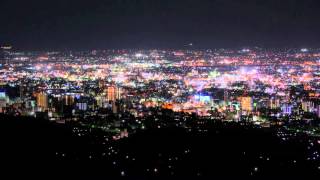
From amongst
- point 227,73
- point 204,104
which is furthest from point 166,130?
point 227,73

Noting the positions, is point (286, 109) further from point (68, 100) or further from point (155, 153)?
point (155, 153)

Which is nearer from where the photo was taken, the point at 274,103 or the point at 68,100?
the point at 274,103

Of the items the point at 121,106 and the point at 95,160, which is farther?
the point at 121,106

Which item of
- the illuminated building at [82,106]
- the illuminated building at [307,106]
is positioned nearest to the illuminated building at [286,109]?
the illuminated building at [307,106]

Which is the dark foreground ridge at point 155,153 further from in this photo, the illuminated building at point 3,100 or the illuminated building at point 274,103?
the illuminated building at point 274,103

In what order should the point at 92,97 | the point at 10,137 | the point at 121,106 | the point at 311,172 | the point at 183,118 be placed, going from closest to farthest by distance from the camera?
the point at 311,172 → the point at 10,137 → the point at 183,118 → the point at 121,106 → the point at 92,97

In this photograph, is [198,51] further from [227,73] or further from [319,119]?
[319,119]

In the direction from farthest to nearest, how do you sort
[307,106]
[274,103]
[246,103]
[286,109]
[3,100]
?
[246,103] < [274,103] < [3,100] < [307,106] < [286,109]

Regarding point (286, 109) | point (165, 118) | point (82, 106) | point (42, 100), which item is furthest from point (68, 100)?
point (286, 109)
